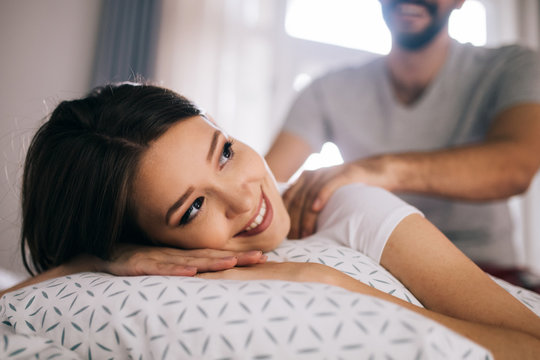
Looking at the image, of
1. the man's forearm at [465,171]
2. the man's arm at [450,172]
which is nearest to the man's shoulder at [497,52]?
the man's arm at [450,172]

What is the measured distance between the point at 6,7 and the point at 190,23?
117 cm

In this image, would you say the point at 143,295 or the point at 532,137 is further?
the point at 532,137

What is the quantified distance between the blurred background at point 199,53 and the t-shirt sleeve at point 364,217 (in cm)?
156

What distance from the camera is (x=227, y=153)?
873 mm

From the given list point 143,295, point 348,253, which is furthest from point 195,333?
point 348,253

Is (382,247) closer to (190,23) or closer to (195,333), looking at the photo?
(195,333)

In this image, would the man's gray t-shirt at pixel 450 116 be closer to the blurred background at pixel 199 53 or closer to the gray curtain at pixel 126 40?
the blurred background at pixel 199 53

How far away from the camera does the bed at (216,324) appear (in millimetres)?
407

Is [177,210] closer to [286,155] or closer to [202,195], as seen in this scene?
[202,195]

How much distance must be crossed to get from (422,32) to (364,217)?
3.86 ft

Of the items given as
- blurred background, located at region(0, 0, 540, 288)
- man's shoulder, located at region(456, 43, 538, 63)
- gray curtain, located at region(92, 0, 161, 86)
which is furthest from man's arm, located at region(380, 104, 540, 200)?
gray curtain, located at region(92, 0, 161, 86)

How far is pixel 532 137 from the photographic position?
1.24 metres

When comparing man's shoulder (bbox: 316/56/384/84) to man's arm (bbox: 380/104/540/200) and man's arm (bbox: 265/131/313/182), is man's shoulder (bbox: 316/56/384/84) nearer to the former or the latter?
man's arm (bbox: 265/131/313/182)

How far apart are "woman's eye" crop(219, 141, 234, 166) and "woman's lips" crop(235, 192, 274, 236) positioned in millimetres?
130
